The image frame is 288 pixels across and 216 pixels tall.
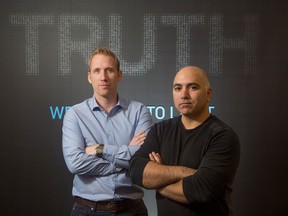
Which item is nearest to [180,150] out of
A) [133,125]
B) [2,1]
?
[133,125]

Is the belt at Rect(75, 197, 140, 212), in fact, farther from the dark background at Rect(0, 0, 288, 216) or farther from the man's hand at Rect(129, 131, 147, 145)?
the dark background at Rect(0, 0, 288, 216)

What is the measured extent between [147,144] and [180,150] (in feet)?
0.71

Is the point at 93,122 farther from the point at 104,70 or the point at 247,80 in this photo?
the point at 247,80

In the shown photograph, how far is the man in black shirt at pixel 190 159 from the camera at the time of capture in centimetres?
174

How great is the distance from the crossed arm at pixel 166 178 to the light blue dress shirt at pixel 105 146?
12.4 inches

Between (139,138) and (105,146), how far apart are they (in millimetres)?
202

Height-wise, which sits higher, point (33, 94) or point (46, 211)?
point (33, 94)

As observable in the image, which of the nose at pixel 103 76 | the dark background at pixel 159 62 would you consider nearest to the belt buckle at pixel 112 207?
the nose at pixel 103 76

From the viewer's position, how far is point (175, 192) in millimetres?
1772

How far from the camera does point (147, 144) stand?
2.01 meters

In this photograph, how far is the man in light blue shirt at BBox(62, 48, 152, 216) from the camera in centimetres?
219

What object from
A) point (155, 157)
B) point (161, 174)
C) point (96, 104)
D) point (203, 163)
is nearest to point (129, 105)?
point (96, 104)

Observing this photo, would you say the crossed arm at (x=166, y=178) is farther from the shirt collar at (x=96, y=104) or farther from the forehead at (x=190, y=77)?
the shirt collar at (x=96, y=104)

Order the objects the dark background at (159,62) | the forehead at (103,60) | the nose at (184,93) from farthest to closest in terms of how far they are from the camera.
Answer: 1. the dark background at (159,62)
2. the forehead at (103,60)
3. the nose at (184,93)
